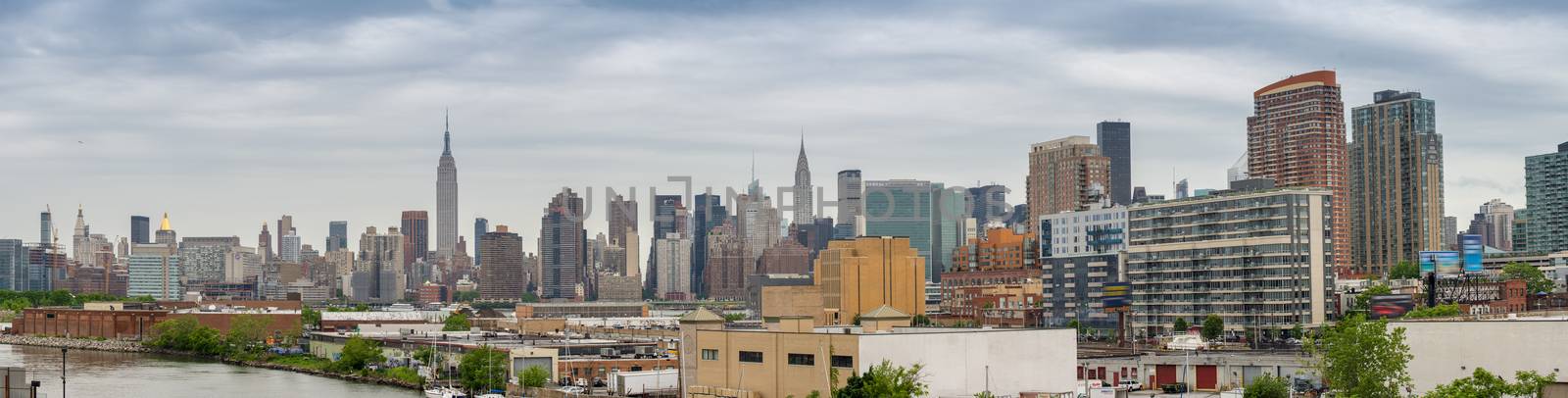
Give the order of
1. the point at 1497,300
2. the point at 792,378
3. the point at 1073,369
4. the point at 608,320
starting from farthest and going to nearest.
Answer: the point at 608,320 → the point at 1497,300 → the point at 1073,369 → the point at 792,378

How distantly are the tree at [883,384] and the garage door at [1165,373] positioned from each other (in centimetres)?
2880

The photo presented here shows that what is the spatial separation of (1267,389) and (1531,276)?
3177 inches

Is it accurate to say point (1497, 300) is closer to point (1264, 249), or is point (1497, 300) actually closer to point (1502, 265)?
point (1264, 249)

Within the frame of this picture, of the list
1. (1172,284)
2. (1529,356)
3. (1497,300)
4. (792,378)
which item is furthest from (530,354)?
(1497,300)

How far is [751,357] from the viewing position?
56688 mm

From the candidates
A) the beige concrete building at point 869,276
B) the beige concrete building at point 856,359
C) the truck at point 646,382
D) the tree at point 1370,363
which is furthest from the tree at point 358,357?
the beige concrete building at point 869,276

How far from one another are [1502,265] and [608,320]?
89.4 meters

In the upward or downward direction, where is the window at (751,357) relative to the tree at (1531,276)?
downward

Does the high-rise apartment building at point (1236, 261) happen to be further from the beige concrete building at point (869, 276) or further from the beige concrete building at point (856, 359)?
the beige concrete building at point (856, 359)

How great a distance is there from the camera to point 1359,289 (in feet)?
449

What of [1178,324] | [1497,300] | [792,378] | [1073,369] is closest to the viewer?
[792,378]

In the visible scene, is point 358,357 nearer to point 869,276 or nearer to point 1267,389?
point 1267,389

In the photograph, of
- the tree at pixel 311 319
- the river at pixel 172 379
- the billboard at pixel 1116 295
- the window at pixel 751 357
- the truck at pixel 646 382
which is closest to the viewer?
the window at pixel 751 357

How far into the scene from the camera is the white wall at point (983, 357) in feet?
176
